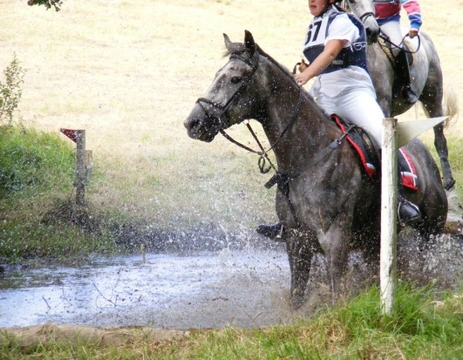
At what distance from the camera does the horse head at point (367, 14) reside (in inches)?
388

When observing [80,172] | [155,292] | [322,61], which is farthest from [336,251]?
[80,172]

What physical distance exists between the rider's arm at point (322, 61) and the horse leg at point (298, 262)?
4.02 ft

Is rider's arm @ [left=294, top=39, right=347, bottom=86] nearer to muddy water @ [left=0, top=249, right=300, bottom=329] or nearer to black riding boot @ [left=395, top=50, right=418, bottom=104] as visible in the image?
muddy water @ [left=0, top=249, right=300, bottom=329]

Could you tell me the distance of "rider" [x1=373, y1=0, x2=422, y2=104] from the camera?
10.8 meters

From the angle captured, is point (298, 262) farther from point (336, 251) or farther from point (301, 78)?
point (301, 78)

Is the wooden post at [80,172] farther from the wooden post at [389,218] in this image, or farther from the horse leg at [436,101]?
the wooden post at [389,218]

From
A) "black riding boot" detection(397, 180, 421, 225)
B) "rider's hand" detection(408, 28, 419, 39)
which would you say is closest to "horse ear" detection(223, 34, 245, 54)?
"black riding boot" detection(397, 180, 421, 225)

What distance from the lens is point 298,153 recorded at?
24.2 feet

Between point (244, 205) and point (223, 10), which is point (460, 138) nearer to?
point (244, 205)

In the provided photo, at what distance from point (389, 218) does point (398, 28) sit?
5.24 m

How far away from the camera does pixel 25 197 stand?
12.8m

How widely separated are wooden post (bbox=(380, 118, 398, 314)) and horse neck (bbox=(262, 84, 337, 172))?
1184 mm

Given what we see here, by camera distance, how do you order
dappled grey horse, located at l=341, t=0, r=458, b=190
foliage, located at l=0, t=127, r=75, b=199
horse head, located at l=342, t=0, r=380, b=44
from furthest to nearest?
foliage, located at l=0, t=127, r=75, b=199, dappled grey horse, located at l=341, t=0, r=458, b=190, horse head, located at l=342, t=0, r=380, b=44

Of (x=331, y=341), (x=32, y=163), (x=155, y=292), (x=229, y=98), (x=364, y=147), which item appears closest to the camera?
(x=331, y=341)
